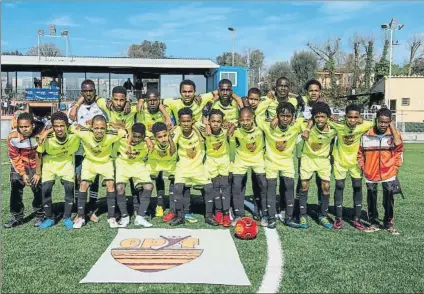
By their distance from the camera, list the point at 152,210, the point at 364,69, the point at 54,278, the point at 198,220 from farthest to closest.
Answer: the point at 364,69 < the point at 152,210 < the point at 198,220 < the point at 54,278

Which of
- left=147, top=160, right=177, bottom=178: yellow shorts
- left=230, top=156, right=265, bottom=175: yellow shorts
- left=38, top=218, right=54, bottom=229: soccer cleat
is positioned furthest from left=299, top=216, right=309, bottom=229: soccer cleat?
left=38, top=218, right=54, bottom=229: soccer cleat

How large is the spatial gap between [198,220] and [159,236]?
1.00 metres

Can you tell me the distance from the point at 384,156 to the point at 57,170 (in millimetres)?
4540

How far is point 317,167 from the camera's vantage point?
241 inches

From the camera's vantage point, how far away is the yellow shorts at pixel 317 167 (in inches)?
240

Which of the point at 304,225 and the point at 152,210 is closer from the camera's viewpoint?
the point at 304,225

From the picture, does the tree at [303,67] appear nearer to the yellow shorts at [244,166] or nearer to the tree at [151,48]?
the tree at [151,48]

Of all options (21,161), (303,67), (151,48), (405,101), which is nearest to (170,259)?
(21,161)

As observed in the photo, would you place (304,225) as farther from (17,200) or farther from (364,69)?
(364,69)

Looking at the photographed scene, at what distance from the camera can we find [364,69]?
181 feet

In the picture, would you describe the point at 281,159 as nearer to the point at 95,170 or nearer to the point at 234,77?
the point at 95,170

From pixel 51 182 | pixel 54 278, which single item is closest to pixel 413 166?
pixel 51 182

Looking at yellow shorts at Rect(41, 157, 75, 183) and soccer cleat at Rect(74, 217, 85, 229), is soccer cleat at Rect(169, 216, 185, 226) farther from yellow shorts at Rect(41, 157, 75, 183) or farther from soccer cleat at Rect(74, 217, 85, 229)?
yellow shorts at Rect(41, 157, 75, 183)

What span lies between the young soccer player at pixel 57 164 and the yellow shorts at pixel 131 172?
64 centimetres
